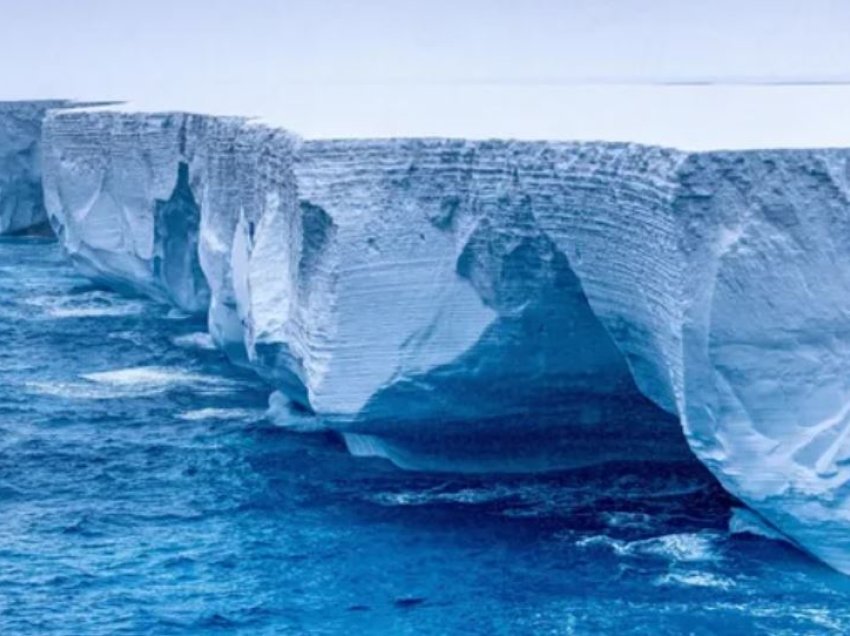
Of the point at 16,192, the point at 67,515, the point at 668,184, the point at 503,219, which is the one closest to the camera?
the point at 668,184

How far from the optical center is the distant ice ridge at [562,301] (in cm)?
595

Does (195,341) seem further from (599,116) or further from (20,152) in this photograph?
(20,152)

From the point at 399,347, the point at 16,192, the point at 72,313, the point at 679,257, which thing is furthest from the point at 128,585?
the point at 16,192

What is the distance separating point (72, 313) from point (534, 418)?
23.4 feet

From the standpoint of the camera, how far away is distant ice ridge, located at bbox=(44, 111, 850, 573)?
5953mm

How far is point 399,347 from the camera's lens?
7367 millimetres

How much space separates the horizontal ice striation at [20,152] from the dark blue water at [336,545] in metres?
9.86

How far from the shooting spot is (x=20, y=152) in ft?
62.8

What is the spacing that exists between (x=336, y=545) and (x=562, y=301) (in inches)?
60.8

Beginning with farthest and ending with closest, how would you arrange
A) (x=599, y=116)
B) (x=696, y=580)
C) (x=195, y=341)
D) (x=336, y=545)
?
(x=195, y=341)
(x=599, y=116)
(x=336, y=545)
(x=696, y=580)

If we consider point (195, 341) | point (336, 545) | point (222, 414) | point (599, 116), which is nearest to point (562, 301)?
point (599, 116)

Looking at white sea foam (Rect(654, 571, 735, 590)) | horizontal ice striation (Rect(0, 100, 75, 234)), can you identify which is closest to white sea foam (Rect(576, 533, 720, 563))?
white sea foam (Rect(654, 571, 735, 590))

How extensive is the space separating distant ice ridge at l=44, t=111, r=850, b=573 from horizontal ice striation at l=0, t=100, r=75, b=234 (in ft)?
A: 32.1

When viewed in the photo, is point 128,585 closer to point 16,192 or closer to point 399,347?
point 399,347
